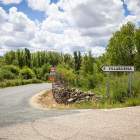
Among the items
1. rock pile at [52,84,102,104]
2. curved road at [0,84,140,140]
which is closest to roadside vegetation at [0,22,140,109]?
rock pile at [52,84,102,104]

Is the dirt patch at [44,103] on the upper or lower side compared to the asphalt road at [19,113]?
lower

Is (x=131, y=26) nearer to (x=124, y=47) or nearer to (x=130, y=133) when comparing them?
(x=124, y=47)

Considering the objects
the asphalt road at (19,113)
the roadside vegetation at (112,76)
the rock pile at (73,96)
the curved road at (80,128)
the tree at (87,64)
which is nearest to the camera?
the curved road at (80,128)

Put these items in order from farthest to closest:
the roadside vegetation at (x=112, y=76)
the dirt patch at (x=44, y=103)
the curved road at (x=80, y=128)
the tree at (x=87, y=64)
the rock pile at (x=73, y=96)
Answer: the tree at (x=87, y=64) → the rock pile at (x=73, y=96) → the dirt patch at (x=44, y=103) → the roadside vegetation at (x=112, y=76) → the curved road at (x=80, y=128)

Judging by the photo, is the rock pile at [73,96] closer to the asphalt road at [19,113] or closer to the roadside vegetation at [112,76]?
the roadside vegetation at [112,76]

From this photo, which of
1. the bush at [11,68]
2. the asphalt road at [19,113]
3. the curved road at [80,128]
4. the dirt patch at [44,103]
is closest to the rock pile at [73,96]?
the dirt patch at [44,103]

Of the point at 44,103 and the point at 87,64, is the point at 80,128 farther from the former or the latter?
the point at 87,64

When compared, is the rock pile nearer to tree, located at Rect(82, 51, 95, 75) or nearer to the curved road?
the curved road

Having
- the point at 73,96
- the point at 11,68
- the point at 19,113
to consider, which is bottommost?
the point at 73,96

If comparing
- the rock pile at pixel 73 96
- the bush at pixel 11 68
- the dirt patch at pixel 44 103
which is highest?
the bush at pixel 11 68

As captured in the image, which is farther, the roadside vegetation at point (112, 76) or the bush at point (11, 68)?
the bush at point (11, 68)

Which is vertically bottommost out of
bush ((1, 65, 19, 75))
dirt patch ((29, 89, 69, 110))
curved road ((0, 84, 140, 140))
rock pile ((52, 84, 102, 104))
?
dirt patch ((29, 89, 69, 110))

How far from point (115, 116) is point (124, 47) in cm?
2030

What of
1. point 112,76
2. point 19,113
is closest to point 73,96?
point 112,76
